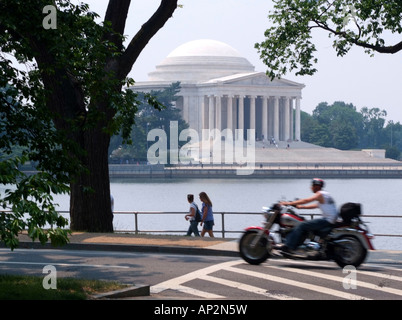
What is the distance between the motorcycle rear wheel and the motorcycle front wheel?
4.51 ft

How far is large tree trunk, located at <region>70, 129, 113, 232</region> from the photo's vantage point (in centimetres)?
2561

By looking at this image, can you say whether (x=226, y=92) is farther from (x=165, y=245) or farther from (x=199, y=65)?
(x=165, y=245)

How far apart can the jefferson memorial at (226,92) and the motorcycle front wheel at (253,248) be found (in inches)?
6177

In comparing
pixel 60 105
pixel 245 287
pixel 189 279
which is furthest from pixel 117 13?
pixel 245 287

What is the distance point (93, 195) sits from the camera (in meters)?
25.8

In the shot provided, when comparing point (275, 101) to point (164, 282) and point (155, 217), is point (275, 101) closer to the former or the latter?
point (155, 217)

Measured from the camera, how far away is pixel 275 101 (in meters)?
185

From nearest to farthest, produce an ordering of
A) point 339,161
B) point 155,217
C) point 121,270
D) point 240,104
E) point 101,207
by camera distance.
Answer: point 121,270
point 101,207
point 155,217
point 339,161
point 240,104

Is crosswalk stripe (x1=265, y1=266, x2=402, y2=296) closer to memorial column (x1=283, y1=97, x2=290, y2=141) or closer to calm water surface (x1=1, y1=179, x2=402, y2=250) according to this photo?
calm water surface (x1=1, y1=179, x2=402, y2=250)

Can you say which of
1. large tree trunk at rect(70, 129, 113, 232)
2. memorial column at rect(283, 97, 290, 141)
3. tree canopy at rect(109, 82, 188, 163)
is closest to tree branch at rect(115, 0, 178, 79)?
large tree trunk at rect(70, 129, 113, 232)

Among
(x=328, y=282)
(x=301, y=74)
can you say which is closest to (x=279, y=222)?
(x=328, y=282)

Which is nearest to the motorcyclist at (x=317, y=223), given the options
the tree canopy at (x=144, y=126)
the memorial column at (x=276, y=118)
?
the tree canopy at (x=144, y=126)

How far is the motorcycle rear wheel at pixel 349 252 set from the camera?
17312 mm
